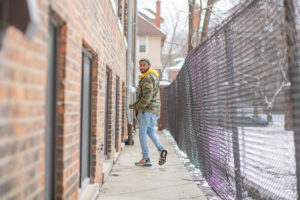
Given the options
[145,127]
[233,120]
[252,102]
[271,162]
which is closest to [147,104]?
[145,127]

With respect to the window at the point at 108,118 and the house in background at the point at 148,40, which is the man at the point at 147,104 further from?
the house in background at the point at 148,40

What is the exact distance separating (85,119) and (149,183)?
1647 mm

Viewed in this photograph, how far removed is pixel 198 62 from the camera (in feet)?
18.2

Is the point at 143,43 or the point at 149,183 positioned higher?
the point at 143,43

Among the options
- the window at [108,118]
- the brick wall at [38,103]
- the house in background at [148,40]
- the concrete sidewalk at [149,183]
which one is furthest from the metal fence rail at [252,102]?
the house in background at [148,40]

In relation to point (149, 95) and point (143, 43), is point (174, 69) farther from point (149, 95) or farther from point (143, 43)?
point (149, 95)

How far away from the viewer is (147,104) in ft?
20.7

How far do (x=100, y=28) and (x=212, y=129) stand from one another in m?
1.98

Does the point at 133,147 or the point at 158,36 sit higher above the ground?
the point at 158,36

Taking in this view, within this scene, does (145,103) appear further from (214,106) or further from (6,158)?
(6,158)

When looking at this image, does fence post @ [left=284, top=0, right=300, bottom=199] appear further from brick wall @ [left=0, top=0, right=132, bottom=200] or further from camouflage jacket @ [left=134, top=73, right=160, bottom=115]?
camouflage jacket @ [left=134, top=73, right=160, bottom=115]

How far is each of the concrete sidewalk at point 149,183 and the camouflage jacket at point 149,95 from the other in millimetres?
1101

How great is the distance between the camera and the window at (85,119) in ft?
12.3

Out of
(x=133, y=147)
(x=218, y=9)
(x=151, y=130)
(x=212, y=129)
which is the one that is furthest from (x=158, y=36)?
(x=212, y=129)
